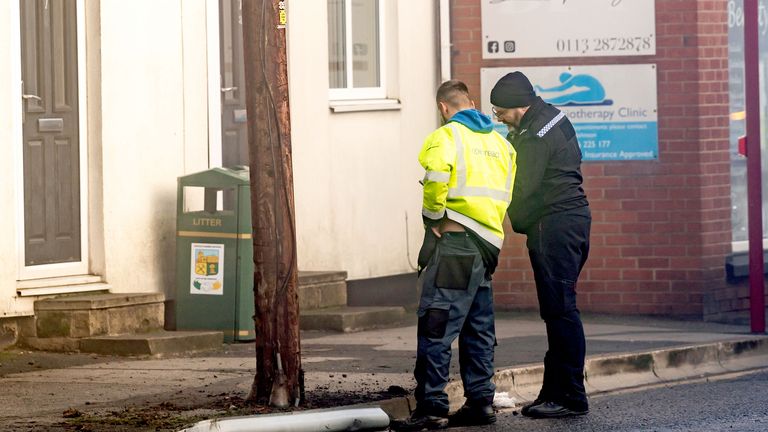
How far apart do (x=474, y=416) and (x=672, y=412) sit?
Answer: 3.73 ft

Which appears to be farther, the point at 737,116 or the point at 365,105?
the point at 737,116

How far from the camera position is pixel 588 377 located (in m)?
9.62

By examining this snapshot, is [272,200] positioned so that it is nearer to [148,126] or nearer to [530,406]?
[530,406]

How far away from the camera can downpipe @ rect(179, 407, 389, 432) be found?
7.43 metres

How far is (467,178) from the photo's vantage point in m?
7.94

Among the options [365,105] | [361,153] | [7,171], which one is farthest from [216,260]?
[365,105]

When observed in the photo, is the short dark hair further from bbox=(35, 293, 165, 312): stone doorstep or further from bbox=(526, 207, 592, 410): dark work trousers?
bbox=(35, 293, 165, 312): stone doorstep

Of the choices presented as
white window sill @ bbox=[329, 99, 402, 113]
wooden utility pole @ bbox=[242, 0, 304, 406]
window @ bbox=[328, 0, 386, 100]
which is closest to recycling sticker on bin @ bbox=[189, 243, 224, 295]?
white window sill @ bbox=[329, 99, 402, 113]

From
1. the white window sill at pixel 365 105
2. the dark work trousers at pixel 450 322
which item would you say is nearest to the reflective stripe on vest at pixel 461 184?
the dark work trousers at pixel 450 322

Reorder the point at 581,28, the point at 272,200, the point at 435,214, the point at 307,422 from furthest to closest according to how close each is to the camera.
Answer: the point at 581,28 → the point at 272,200 → the point at 435,214 → the point at 307,422

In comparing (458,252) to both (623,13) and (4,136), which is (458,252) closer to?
(4,136)

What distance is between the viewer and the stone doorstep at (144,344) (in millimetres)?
10164

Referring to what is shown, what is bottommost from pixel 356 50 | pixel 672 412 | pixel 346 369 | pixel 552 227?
pixel 672 412

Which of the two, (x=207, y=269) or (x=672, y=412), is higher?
(x=207, y=269)
